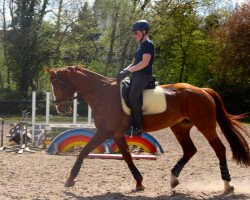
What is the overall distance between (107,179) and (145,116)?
1.52 metres

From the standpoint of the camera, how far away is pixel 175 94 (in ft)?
21.0

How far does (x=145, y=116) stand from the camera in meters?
6.35

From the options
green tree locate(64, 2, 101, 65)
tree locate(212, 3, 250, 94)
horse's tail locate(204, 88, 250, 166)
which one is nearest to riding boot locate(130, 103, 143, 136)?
horse's tail locate(204, 88, 250, 166)

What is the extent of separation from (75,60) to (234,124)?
25.8 meters

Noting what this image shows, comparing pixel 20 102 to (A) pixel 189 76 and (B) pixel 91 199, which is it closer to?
(A) pixel 189 76

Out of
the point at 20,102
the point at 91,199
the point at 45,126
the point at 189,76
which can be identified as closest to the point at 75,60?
the point at 20,102

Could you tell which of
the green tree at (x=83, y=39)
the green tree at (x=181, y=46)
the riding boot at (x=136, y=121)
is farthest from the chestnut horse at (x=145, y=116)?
the green tree at (x=181, y=46)

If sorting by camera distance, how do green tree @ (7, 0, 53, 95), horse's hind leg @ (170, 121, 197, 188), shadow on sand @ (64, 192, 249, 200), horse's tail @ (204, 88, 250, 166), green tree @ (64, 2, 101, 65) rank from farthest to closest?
green tree @ (64, 2, 101, 65) < green tree @ (7, 0, 53, 95) < horse's hind leg @ (170, 121, 197, 188) < horse's tail @ (204, 88, 250, 166) < shadow on sand @ (64, 192, 249, 200)

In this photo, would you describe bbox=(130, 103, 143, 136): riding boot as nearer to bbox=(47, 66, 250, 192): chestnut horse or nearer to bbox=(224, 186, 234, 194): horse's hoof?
bbox=(47, 66, 250, 192): chestnut horse

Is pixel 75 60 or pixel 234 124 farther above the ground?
pixel 75 60

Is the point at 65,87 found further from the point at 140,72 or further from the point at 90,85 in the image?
the point at 140,72

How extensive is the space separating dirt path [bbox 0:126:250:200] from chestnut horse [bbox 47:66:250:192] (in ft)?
1.01

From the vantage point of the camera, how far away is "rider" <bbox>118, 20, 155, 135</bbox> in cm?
612

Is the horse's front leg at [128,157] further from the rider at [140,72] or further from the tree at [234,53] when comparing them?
the tree at [234,53]
